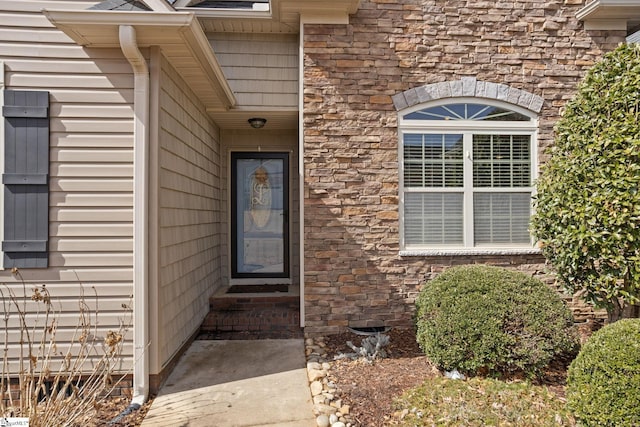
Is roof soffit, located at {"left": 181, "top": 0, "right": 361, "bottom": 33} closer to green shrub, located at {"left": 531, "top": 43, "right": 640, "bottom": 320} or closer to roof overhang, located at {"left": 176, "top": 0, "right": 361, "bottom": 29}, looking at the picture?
roof overhang, located at {"left": 176, "top": 0, "right": 361, "bottom": 29}

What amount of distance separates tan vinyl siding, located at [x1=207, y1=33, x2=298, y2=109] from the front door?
113 centimetres

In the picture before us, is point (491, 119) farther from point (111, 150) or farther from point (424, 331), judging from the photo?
point (111, 150)

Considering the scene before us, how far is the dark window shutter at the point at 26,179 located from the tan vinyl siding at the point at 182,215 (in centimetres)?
90

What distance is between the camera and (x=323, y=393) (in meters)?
2.98

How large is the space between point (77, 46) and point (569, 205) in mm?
4542

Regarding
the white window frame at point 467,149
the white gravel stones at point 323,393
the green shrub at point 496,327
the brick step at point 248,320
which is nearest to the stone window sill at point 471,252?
the white window frame at point 467,149

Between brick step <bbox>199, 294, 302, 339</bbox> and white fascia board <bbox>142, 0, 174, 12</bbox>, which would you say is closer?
white fascia board <bbox>142, 0, 174, 12</bbox>

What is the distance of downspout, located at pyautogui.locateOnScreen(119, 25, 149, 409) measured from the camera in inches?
119

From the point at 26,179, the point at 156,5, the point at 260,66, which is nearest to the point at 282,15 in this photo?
the point at 260,66

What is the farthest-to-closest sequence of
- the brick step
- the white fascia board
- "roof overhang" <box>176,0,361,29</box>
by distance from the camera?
1. the brick step
2. "roof overhang" <box>176,0,361,29</box>
3. the white fascia board

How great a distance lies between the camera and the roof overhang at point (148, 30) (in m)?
2.72

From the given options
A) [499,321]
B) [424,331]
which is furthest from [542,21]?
[424,331]

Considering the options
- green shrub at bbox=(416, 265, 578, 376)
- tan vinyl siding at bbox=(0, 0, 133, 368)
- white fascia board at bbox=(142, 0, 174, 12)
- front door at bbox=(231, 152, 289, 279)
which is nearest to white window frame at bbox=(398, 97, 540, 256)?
green shrub at bbox=(416, 265, 578, 376)

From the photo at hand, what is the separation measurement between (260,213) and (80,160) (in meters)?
3.02
